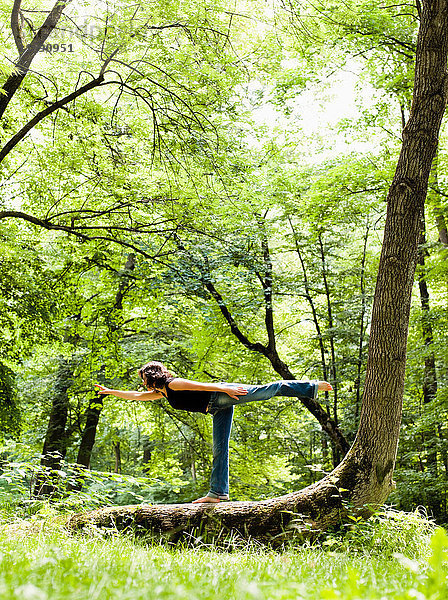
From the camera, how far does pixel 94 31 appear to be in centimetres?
887

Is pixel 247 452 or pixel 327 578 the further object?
pixel 247 452

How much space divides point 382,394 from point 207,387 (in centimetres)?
193

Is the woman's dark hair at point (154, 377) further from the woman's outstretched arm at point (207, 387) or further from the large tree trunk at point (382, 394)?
the large tree trunk at point (382, 394)

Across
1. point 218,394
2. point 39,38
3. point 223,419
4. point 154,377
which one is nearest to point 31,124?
point 39,38

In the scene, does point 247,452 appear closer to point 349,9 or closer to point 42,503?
point 42,503

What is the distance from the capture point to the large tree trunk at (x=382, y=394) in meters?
5.24

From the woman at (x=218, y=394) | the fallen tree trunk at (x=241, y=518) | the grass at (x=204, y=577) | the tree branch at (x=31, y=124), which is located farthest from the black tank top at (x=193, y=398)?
the tree branch at (x=31, y=124)

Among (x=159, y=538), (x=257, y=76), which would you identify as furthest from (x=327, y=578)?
(x=257, y=76)

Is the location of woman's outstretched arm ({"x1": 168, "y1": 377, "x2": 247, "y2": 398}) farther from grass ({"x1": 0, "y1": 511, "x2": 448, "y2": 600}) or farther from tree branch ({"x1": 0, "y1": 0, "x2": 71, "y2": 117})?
tree branch ({"x1": 0, "y1": 0, "x2": 71, "y2": 117})

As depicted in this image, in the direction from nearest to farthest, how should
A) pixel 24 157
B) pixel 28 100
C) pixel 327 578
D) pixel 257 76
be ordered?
pixel 327 578 → pixel 28 100 → pixel 257 76 → pixel 24 157

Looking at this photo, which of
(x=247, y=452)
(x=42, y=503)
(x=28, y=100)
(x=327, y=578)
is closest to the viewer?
(x=327, y=578)

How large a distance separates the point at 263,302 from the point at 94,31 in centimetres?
670

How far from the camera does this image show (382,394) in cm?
552

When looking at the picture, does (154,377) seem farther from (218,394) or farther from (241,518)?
(241,518)
